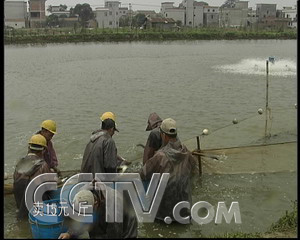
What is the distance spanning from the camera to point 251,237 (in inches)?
190

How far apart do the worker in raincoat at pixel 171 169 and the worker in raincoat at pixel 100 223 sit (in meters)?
1.28

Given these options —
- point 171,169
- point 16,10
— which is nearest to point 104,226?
point 171,169

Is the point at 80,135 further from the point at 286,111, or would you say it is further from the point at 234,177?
the point at 286,111

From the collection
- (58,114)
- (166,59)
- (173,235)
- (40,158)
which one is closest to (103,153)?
(40,158)

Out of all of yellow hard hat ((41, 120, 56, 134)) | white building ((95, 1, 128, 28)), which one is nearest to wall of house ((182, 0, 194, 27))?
white building ((95, 1, 128, 28))

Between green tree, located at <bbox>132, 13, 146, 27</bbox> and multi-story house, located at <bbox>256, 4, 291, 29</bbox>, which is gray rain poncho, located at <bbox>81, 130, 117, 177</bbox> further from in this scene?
multi-story house, located at <bbox>256, 4, 291, 29</bbox>

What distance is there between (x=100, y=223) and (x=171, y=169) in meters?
1.66

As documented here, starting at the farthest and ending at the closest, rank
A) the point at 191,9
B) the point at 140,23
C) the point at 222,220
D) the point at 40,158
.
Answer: the point at 191,9
the point at 140,23
the point at 222,220
the point at 40,158

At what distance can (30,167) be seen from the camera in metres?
5.28

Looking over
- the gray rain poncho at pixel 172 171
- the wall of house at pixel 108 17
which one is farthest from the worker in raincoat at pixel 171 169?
the wall of house at pixel 108 17

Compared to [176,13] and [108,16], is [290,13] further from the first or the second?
[108,16]

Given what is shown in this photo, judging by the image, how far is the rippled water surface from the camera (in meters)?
6.77

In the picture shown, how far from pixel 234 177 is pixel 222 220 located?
1.78 metres

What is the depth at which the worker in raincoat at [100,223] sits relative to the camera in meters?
3.84
